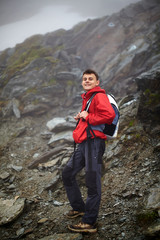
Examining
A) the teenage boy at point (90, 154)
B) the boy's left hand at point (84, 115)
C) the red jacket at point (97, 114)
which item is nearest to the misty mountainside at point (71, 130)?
the teenage boy at point (90, 154)

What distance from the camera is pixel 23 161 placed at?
10773 millimetres

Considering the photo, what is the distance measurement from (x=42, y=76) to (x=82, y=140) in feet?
57.4

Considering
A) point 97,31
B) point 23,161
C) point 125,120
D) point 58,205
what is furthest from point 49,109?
point 97,31

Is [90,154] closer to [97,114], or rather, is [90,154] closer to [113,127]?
[113,127]

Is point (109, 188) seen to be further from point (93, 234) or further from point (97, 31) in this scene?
point (97, 31)

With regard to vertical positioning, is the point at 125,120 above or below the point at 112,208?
above

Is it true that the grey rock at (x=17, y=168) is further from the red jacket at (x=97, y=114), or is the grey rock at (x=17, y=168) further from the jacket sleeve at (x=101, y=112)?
the jacket sleeve at (x=101, y=112)

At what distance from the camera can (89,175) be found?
4477 mm

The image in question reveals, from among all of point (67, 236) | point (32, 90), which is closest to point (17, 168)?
point (67, 236)

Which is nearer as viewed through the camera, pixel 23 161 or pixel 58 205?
pixel 58 205

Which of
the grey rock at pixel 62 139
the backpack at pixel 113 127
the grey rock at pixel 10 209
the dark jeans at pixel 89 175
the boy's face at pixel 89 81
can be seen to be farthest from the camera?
the grey rock at pixel 62 139

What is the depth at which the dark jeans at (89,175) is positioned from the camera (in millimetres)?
4395

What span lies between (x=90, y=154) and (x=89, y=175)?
597mm

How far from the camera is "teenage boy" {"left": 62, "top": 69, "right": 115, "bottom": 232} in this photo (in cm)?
436
